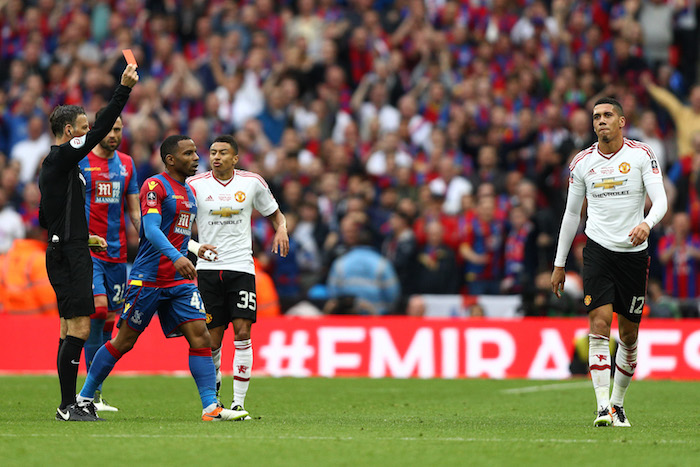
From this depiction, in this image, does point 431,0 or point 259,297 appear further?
point 431,0

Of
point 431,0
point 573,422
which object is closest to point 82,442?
point 573,422

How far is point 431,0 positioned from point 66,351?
15.7 metres

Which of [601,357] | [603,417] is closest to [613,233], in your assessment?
[601,357]

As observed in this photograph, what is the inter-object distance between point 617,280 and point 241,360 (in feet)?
11.0

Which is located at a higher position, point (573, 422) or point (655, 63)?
point (655, 63)

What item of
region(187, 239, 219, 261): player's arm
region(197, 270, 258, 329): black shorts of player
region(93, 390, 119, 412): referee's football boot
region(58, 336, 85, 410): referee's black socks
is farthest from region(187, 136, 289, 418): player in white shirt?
region(93, 390, 119, 412): referee's football boot

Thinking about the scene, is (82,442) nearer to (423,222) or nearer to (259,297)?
(259,297)

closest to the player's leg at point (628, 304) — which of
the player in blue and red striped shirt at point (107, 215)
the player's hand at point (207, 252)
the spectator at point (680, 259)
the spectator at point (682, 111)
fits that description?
the player's hand at point (207, 252)

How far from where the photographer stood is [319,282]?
60.7 feet

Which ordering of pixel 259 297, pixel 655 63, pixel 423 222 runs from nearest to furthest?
1. pixel 259 297
2. pixel 423 222
3. pixel 655 63

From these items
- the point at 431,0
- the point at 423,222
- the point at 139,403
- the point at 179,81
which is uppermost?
the point at 431,0

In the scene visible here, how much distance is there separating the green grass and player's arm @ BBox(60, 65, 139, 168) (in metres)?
2.26

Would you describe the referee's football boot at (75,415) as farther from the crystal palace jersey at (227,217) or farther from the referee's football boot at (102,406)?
the crystal palace jersey at (227,217)

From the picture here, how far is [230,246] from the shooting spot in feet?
33.2
